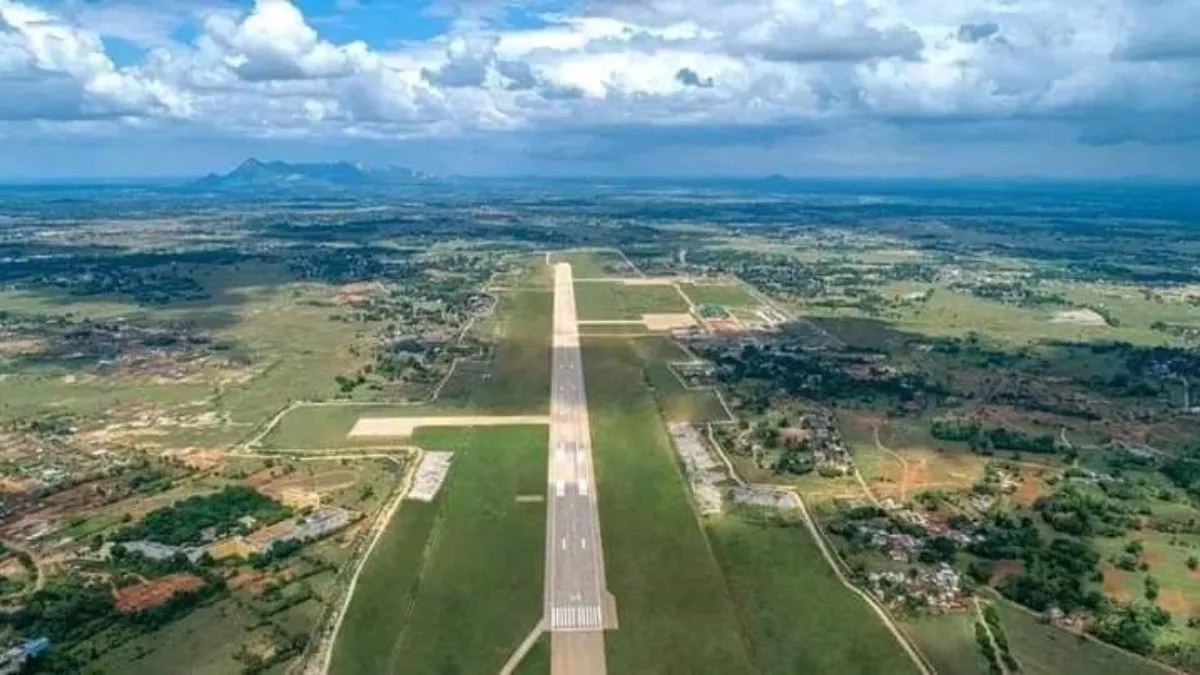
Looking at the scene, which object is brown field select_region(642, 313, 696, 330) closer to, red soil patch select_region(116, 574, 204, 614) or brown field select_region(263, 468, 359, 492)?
brown field select_region(263, 468, 359, 492)

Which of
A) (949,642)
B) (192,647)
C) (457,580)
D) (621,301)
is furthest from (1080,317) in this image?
(192,647)

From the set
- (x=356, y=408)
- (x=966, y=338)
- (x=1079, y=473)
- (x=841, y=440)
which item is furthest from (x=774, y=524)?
(x=966, y=338)

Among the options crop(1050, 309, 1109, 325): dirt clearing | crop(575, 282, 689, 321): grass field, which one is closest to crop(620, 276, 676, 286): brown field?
crop(575, 282, 689, 321): grass field

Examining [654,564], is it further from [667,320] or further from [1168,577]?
[667,320]

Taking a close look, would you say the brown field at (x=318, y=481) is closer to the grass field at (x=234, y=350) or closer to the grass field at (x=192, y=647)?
the grass field at (x=234, y=350)

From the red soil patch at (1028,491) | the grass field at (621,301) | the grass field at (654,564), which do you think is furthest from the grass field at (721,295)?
the red soil patch at (1028,491)
